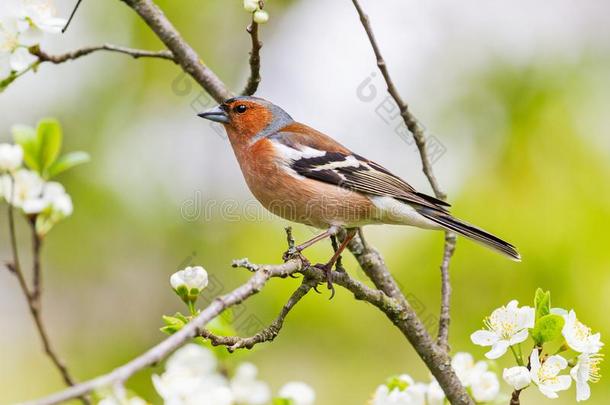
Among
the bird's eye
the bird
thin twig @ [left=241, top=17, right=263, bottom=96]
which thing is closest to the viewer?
thin twig @ [left=241, top=17, right=263, bottom=96]

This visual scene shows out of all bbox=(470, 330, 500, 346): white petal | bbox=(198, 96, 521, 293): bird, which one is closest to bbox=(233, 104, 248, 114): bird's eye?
bbox=(198, 96, 521, 293): bird

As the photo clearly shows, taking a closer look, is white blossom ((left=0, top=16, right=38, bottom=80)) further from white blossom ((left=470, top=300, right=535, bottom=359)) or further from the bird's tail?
the bird's tail

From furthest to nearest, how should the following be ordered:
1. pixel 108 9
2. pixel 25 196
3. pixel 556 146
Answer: pixel 108 9, pixel 556 146, pixel 25 196

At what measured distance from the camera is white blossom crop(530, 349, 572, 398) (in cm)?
254

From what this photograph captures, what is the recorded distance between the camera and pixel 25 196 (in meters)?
1.93

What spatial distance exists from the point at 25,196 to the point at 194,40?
5.51m

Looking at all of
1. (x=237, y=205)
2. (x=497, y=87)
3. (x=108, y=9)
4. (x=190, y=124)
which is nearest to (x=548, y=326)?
(x=497, y=87)

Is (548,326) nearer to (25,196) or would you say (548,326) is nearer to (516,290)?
(25,196)

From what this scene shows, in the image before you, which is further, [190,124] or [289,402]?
[190,124]

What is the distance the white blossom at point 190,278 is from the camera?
263 cm

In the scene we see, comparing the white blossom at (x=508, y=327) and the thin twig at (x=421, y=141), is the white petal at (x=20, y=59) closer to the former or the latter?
the thin twig at (x=421, y=141)

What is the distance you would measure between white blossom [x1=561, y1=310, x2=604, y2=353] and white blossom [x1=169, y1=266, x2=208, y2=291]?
137cm

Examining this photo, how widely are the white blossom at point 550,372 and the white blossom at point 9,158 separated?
1882 millimetres

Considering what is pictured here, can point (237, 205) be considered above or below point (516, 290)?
above
